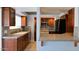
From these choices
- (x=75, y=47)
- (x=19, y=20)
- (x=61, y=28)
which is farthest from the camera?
(x=19, y=20)

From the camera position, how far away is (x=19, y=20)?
909 cm

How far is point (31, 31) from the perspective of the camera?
986cm
